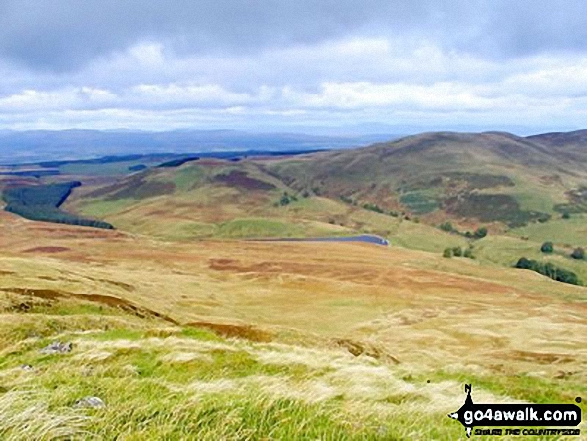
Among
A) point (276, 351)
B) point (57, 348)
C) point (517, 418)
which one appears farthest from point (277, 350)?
point (517, 418)

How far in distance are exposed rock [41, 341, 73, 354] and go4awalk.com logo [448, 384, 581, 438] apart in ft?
63.3

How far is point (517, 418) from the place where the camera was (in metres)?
9.94

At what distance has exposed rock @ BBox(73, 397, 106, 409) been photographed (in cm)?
934

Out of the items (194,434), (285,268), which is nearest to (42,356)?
(194,434)

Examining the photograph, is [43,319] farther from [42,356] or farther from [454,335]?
[454,335]

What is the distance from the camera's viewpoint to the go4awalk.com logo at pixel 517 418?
31.8ft

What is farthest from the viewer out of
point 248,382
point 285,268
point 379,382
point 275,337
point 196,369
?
point 285,268

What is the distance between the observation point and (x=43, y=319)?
34594 mm

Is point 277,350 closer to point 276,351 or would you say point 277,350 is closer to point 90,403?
point 276,351

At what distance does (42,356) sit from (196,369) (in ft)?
24.9

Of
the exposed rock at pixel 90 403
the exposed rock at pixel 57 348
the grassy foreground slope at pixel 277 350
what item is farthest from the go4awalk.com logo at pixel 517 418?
the exposed rock at pixel 57 348

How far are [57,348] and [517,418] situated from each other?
69.8ft

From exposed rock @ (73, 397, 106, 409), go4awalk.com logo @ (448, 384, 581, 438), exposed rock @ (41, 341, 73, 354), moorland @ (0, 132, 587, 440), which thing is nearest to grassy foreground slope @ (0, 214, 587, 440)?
moorland @ (0, 132, 587, 440)

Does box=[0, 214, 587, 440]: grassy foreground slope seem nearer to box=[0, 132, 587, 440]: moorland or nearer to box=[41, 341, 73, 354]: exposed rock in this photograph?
box=[0, 132, 587, 440]: moorland
